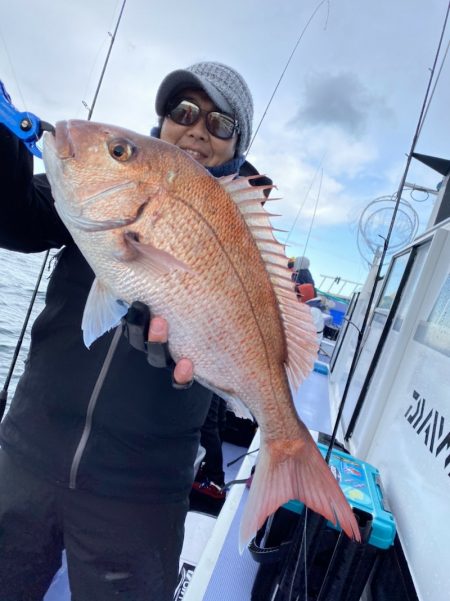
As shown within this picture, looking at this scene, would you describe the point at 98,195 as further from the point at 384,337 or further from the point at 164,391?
the point at 384,337

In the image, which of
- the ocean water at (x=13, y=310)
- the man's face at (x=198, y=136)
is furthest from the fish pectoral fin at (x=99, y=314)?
the ocean water at (x=13, y=310)

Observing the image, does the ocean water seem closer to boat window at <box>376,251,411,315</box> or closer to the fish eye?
the fish eye

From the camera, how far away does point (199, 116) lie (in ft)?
5.64

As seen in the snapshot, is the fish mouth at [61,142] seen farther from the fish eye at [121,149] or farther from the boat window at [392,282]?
the boat window at [392,282]

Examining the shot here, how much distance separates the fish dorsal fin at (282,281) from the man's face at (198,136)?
423mm

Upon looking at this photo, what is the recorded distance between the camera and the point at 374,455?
110 inches

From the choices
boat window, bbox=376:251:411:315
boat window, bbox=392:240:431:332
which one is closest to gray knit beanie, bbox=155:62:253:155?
boat window, bbox=392:240:431:332

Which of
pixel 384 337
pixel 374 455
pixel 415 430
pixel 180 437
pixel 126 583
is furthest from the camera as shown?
pixel 384 337

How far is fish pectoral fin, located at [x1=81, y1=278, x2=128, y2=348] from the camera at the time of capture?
1264 millimetres

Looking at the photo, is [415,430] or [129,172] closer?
[129,172]

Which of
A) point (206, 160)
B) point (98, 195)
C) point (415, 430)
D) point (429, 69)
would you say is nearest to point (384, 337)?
point (415, 430)

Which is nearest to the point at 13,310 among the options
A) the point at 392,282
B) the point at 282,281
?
the point at 392,282

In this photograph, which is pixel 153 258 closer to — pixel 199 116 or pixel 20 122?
pixel 20 122

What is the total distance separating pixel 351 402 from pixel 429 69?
9.37ft
